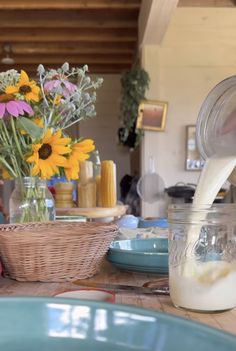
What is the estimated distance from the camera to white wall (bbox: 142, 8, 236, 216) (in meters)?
5.06

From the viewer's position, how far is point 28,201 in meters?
1.19

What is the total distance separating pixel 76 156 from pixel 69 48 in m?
5.27

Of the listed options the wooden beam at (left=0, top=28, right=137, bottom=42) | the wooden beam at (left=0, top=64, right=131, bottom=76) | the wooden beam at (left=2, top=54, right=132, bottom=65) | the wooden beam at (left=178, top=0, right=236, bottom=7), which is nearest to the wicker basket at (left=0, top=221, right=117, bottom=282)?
the wooden beam at (left=178, top=0, right=236, bottom=7)

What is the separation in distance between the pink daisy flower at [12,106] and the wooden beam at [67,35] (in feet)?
15.5

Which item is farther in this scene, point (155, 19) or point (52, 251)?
point (155, 19)

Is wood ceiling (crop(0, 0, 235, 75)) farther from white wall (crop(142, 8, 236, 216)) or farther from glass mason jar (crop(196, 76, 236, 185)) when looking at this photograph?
glass mason jar (crop(196, 76, 236, 185))

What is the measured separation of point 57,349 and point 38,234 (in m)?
0.39

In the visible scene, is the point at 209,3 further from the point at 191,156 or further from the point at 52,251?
the point at 52,251

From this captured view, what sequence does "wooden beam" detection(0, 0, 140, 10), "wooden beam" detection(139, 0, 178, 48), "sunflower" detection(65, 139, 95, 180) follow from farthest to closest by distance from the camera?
"wooden beam" detection(0, 0, 140, 10), "wooden beam" detection(139, 0, 178, 48), "sunflower" detection(65, 139, 95, 180)

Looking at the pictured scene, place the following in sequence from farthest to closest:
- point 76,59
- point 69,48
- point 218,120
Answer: point 76,59 < point 69,48 < point 218,120

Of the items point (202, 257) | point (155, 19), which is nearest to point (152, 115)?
point (155, 19)

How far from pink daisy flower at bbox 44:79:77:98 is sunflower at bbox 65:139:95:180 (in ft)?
0.40

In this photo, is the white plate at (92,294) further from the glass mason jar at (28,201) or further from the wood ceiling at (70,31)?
the wood ceiling at (70,31)

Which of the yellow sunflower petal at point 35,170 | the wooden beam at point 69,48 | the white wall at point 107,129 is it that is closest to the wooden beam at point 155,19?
the wooden beam at point 69,48
